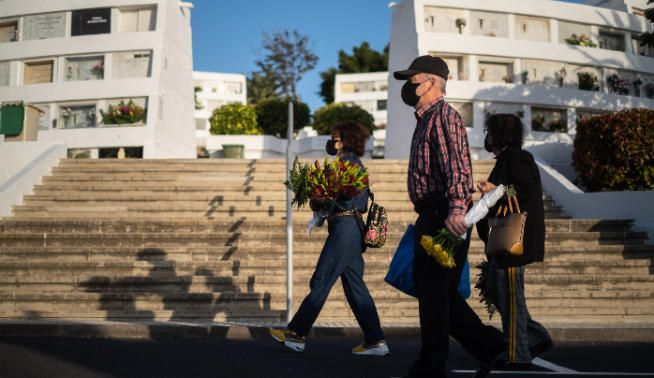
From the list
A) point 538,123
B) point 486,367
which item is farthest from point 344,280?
point 538,123

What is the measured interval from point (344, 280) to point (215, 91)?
72008 mm

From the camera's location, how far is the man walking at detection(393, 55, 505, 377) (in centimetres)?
392

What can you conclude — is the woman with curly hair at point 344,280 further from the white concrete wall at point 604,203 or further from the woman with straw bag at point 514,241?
the white concrete wall at point 604,203

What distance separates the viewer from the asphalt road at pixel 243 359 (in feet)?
16.0

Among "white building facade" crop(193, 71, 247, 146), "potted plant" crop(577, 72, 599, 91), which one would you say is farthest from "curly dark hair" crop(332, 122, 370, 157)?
"white building facade" crop(193, 71, 247, 146)

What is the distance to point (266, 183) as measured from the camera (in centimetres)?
1423

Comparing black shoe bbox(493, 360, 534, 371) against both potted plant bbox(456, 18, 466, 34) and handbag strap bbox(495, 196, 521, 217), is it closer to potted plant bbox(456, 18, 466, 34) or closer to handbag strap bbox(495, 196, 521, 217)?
handbag strap bbox(495, 196, 521, 217)

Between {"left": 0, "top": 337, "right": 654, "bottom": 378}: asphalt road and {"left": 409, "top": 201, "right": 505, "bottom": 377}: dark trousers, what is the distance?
0.74 metres

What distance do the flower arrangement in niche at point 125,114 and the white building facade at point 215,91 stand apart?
163 ft

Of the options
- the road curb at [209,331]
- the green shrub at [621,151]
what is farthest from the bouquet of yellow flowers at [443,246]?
the green shrub at [621,151]

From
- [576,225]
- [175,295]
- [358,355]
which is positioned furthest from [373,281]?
[576,225]

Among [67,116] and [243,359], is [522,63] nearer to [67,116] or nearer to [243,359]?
[67,116]

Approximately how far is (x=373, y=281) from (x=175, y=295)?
259 cm

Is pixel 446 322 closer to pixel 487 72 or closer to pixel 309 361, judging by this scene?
pixel 309 361
